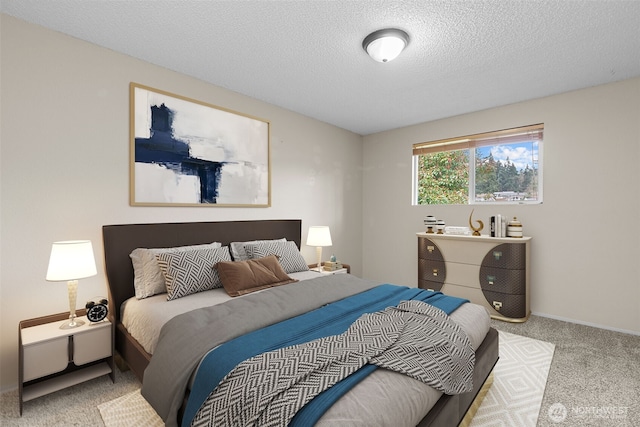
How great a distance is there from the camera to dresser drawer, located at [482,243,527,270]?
3289 millimetres

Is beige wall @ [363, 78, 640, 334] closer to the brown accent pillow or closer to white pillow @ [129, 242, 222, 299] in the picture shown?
the brown accent pillow

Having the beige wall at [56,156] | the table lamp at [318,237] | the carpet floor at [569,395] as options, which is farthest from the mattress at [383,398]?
the table lamp at [318,237]

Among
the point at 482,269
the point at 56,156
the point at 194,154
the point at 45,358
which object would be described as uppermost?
the point at 194,154

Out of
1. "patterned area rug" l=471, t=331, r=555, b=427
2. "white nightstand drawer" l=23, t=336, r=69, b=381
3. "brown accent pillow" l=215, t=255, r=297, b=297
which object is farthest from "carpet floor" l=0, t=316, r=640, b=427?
"brown accent pillow" l=215, t=255, r=297, b=297

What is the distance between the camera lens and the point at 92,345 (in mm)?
2070

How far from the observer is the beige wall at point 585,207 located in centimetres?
297

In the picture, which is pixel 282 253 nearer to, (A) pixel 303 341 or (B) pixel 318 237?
(B) pixel 318 237

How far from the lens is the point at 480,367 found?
5.94 ft

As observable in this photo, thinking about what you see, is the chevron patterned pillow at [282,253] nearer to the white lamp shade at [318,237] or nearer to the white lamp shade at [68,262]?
the white lamp shade at [318,237]

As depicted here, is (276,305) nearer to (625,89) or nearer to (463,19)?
(463,19)

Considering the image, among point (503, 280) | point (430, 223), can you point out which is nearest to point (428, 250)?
point (430, 223)

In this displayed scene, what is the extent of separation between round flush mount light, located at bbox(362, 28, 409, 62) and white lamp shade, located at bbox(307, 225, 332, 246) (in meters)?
2.11

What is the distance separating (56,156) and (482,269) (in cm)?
419

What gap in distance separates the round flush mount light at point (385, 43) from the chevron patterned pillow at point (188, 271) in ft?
6.90
